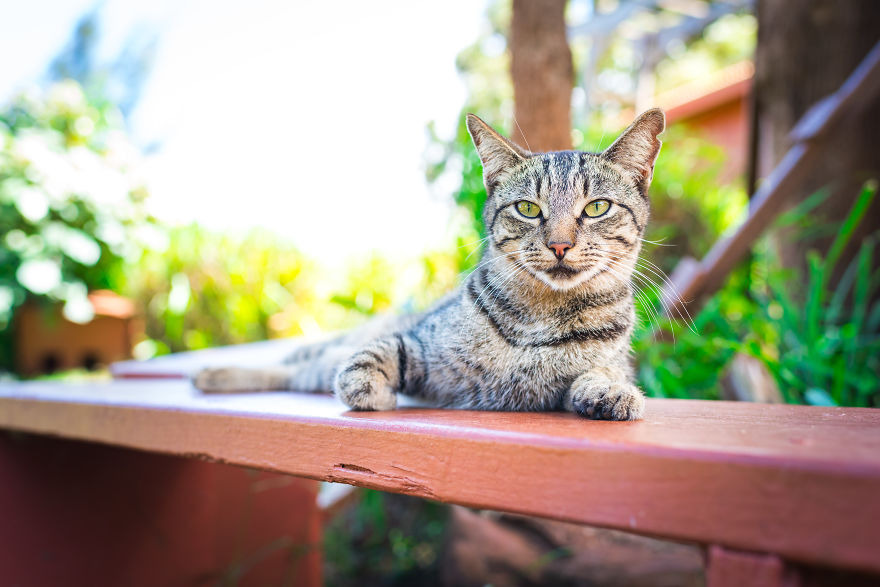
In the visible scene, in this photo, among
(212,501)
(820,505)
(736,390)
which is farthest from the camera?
(736,390)

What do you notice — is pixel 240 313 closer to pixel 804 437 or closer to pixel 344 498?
pixel 344 498

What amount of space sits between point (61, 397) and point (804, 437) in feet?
5.18

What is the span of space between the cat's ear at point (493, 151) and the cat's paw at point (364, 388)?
1.76 feet

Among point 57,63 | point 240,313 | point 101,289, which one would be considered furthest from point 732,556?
point 57,63

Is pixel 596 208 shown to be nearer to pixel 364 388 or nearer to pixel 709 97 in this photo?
pixel 364 388

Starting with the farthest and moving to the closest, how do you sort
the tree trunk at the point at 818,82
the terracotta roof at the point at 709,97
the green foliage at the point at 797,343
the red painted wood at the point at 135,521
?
1. the terracotta roof at the point at 709,97
2. the tree trunk at the point at 818,82
3. the green foliage at the point at 797,343
4. the red painted wood at the point at 135,521

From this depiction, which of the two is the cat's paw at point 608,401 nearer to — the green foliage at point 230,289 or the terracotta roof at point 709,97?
the green foliage at point 230,289

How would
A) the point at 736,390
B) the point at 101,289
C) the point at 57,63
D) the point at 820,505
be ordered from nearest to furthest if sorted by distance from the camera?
1. the point at 820,505
2. the point at 736,390
3. the point at 101,289
4. the point at 57,63

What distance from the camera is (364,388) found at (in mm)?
1133


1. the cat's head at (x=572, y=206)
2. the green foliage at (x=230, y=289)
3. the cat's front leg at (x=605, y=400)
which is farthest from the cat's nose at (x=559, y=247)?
the green foliage at (x=230, y=289)

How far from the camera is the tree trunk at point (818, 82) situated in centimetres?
286

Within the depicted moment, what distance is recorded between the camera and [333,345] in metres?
1.97

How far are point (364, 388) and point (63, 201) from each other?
441cm

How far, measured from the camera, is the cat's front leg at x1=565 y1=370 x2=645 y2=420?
0.96 m
